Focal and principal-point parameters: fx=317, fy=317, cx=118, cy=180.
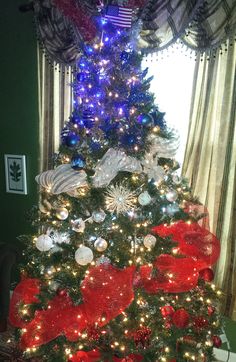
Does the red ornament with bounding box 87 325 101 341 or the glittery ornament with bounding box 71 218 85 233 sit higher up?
the glittery ornament with bounding box 71 218 85 233

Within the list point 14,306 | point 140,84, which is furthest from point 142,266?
point 140,84

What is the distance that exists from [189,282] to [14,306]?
940mm

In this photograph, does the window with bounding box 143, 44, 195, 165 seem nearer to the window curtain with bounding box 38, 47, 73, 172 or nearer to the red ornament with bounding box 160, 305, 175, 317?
the window curtain with bounding box 38, 47, 73, 172

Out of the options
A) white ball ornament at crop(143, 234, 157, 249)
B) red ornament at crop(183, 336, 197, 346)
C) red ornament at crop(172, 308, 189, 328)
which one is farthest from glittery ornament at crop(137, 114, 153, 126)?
red ornament at crop(183, 336, 197, 346)

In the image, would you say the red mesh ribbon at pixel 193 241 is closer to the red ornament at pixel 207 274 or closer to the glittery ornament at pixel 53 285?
the red ornament at pixel 207 274

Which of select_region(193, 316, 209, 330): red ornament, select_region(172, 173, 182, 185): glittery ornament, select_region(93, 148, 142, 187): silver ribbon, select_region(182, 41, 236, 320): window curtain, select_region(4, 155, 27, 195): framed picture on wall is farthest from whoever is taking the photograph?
select_region(4, 155, 27, 195): framed picture on wall

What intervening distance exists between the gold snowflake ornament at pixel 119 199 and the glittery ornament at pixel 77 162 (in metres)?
0.18

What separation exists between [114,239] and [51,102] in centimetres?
165

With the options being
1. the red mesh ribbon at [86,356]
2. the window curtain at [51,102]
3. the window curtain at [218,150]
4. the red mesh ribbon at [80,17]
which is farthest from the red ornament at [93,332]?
the window curtain at [51,102]

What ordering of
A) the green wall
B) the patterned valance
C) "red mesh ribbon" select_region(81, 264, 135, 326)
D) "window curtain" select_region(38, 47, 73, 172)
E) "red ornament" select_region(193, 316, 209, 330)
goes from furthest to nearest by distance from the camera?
the green wall < "window curtain" select_region(38, 47, 73, 172) < the patterned valance < "red ornament" select_region(193, 316, 209, 330) < "red mesh ribbon" select_region(81, 264, 135, 326)

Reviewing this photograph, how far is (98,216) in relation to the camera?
1.53 meters

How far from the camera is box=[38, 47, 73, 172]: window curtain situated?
272 centimetres

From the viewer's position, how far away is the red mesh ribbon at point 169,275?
1.51 meters

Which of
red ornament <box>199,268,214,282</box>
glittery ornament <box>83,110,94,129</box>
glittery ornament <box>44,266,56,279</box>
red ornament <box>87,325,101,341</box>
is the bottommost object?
red ornament <box>87,325,101,341</box>
